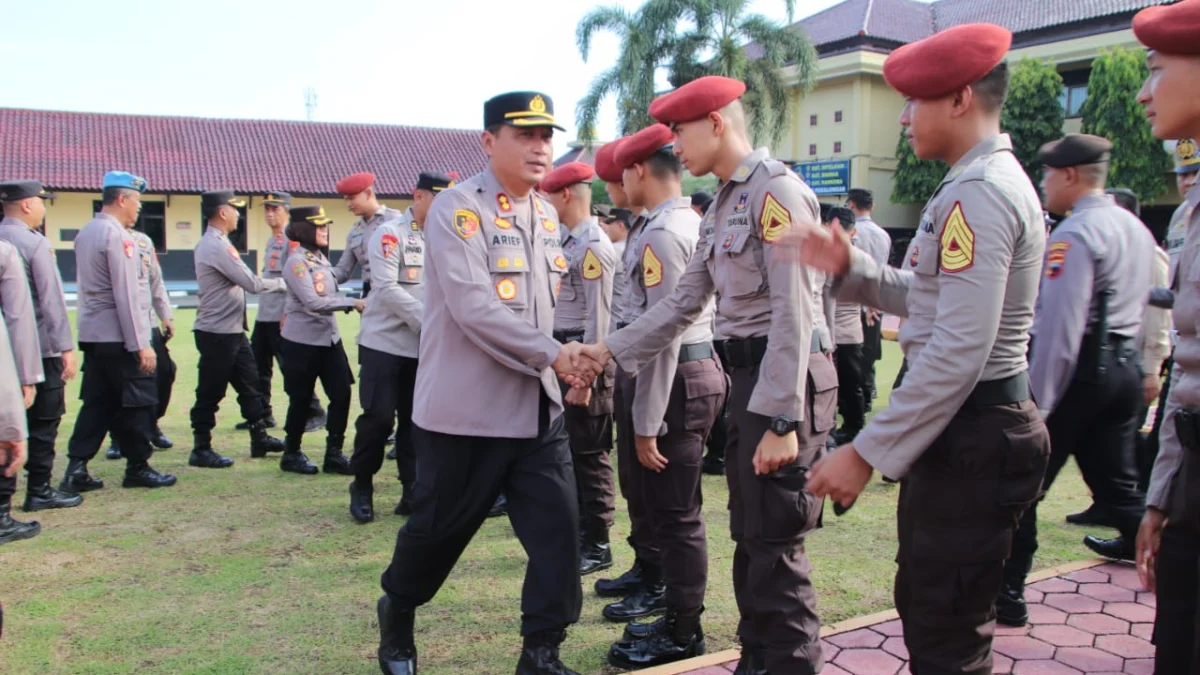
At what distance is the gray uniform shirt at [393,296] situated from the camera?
5.52 m

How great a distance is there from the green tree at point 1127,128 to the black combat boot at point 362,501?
994 inches

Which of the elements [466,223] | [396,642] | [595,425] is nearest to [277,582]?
[396,642]

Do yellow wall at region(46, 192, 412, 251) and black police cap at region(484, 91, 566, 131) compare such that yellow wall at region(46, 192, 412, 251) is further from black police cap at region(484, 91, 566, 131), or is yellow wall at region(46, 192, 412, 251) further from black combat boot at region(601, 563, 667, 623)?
black police cap at region(484, 91, 566, 131)

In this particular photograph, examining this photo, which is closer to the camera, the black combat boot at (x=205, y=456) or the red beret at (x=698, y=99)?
the red beret at (x=698, y=99)

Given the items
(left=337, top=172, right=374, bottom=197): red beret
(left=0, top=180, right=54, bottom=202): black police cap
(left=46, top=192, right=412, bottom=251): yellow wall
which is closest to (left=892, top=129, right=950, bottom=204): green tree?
(left=46, top=192, right=412, bottom=251): yellow wall

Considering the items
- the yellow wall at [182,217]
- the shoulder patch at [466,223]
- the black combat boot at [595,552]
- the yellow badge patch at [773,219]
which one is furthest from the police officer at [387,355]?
the yellow wall at [182,217]

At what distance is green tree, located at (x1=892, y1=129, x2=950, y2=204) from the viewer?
30750mm

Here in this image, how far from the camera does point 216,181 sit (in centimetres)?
3212

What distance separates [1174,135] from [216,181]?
33.9 metres

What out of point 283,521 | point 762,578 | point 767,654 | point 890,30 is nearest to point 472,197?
point 762,578

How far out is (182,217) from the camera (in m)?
32.0

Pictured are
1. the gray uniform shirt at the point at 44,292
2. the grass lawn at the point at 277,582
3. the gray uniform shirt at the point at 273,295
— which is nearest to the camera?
the grass lawn at the point at 277,582

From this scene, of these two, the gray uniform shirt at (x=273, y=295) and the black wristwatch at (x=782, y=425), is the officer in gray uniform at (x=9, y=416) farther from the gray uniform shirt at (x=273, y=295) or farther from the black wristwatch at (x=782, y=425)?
the gray uniform shirt at (x=273, y=295)

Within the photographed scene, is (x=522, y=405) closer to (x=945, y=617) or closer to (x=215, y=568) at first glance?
(x=945, y=617)
